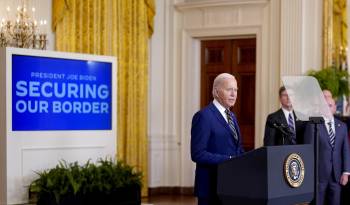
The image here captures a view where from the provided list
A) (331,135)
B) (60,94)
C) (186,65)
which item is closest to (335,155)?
(331,135)

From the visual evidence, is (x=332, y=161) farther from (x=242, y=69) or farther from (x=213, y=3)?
(x=213, y=3)

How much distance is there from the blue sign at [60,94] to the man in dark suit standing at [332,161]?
2.71 meters

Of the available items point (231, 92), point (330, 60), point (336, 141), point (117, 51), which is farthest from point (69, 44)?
point (231, 92)

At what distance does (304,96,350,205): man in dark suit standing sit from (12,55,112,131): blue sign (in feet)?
8.88

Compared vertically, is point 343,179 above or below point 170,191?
above

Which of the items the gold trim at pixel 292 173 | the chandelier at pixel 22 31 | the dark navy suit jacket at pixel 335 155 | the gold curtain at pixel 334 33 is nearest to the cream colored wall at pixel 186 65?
the gold curtain at pixel 334 33

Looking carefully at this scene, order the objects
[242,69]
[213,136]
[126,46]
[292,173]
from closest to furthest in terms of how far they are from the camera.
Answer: [292,173] → [213,136] → [126,46] → [242,69]

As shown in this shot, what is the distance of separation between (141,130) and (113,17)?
1.78 meters

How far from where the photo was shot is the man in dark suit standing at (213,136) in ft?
12.0

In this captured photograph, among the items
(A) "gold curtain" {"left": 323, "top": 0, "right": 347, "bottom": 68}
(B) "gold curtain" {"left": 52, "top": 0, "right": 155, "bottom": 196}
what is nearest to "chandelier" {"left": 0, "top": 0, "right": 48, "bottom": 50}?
(B) "gold curtain" {"left": 52, "top": 0, "right": 155, "bottom": 196}

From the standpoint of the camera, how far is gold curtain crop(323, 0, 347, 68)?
28.0ft

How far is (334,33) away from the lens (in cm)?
863

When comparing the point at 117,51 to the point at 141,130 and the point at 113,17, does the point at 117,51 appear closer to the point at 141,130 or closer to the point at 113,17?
the point at 113,17

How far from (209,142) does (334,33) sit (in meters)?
5.41
